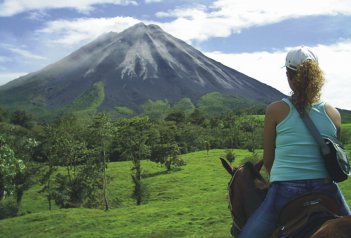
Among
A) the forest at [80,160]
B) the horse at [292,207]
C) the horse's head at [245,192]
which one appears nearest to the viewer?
the horse at [292,207]

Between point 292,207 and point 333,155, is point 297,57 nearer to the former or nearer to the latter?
point 333,155

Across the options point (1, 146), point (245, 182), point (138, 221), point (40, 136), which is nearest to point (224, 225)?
point (138, 221)

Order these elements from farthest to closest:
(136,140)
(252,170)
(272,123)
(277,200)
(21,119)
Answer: (21,119) → (136,140) → (252,170) → (272,123) → (277,200)

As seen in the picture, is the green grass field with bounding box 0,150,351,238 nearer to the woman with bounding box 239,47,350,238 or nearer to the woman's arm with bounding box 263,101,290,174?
the woman's arm with bounding box 263,101,290,174

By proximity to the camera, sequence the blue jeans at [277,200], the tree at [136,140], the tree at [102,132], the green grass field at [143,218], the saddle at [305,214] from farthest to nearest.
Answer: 1. the tree at [136,140]
2. the tree at [102,132]
3. the green grass field at [143,218]
4. the blue jeans at [277,200]
5. the saddle at [305,214]

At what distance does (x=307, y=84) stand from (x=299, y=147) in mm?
676

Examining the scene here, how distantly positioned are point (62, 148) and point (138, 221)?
3226 centimetres

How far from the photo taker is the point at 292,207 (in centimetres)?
482

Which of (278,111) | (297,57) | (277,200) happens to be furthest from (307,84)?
(277,200)

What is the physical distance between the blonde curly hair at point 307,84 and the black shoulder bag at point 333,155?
22cm

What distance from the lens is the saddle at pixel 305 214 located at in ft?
14.7

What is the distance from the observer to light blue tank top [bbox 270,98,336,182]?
191 inches

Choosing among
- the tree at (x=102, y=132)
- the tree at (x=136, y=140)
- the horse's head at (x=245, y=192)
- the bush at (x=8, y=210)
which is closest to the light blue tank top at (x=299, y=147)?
the horse's head at (x=245, y=192)

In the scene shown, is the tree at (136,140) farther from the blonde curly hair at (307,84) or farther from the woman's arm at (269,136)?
the blonde curly hair at (307,84)
